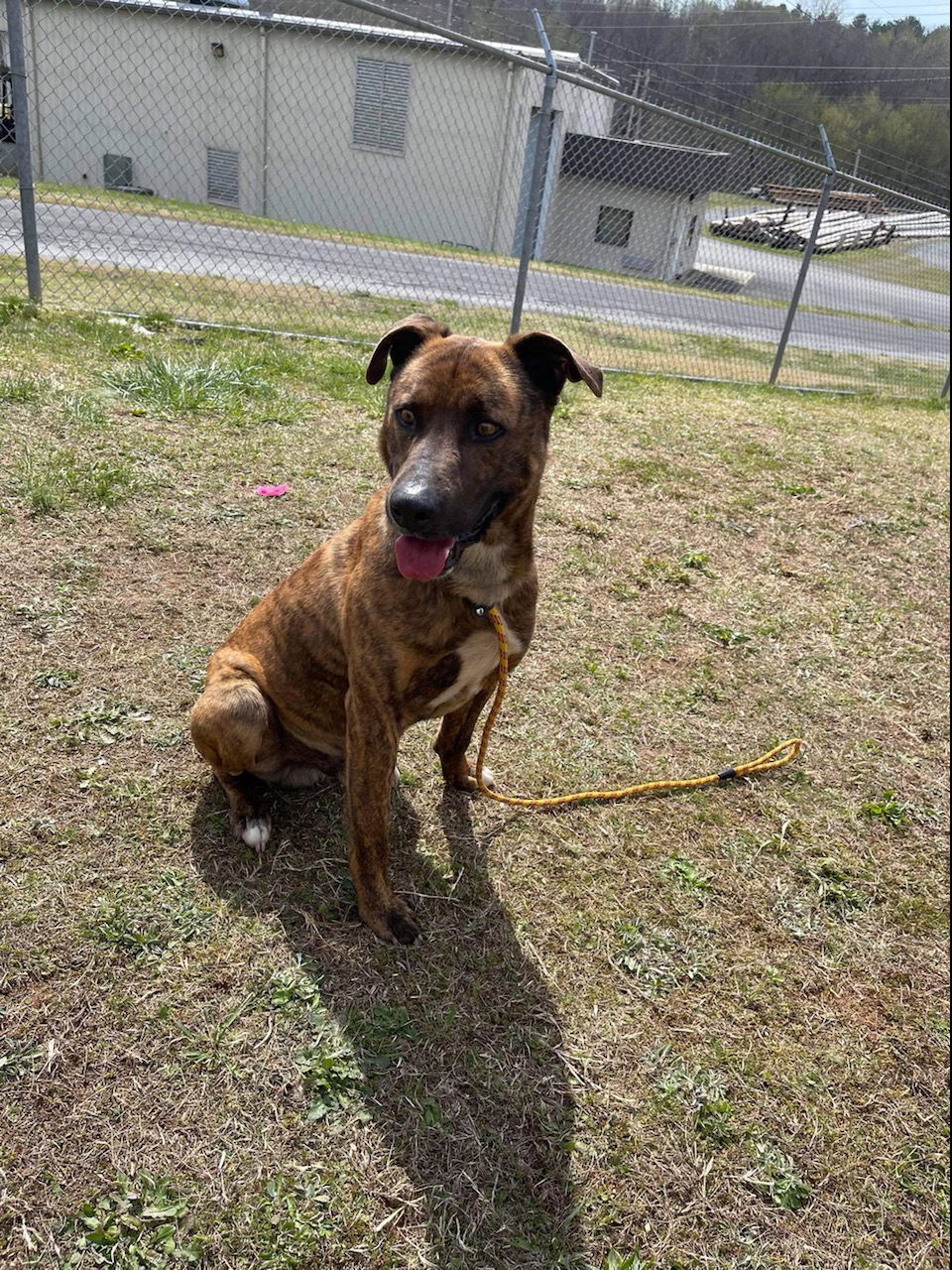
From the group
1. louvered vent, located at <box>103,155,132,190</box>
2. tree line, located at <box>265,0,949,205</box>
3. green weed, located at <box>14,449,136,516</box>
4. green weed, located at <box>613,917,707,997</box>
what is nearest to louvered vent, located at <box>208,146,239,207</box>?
louvered vent, located at <box>103,155,132,190</box>

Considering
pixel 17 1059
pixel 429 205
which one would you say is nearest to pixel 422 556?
pixel 17 1059

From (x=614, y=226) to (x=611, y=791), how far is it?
12.6 metres

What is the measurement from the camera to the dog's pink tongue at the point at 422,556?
211 cm

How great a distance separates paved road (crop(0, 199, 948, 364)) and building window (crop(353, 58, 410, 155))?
669cm

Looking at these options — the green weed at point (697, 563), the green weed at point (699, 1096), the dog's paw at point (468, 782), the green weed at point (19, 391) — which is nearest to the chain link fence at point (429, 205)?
the green weed at point (19, 391)

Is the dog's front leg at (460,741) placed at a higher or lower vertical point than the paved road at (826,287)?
lower

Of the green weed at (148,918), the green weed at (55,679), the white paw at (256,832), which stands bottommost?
the green weed at (148,918)

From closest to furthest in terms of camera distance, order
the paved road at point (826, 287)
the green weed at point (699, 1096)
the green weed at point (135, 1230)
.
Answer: the green weed at point (135, 1230) → the green weed at point (699, 1096) → the paved road at point (826, 287)

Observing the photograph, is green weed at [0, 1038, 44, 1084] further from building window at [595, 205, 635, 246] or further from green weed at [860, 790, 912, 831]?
building window at [595, 205, 635, 246]

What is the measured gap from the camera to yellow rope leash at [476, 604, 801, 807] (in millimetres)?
2683

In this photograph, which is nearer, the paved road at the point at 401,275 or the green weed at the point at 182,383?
the green weed at the point at 182,383

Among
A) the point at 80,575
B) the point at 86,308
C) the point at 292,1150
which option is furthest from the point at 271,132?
the point at 292,1150

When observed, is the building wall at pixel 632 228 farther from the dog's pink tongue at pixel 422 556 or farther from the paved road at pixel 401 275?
the dog's pink tongue at pixel 422 556

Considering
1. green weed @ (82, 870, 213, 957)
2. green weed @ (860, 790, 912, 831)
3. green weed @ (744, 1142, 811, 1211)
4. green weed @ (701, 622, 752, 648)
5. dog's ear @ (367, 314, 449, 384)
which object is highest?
dog's ear @ (367, 314, 449, 384)
